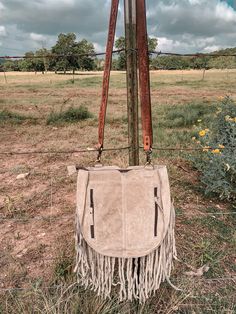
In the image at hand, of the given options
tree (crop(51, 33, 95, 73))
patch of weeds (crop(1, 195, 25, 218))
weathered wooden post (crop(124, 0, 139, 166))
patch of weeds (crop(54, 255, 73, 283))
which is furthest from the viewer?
patch of weeds (crop(1, 195, 25, 218))

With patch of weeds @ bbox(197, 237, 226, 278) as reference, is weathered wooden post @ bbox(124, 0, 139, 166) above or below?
above

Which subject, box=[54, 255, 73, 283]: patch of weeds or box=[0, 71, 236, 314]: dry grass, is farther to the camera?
box=[54, 255, 73, 283]: patch of weeds

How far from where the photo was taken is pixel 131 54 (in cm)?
147

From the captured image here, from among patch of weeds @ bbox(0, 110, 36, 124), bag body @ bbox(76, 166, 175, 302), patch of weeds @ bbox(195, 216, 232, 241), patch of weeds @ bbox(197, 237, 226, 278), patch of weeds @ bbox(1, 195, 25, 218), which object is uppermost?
bag body @ bbox(76, 166, 175, 302)

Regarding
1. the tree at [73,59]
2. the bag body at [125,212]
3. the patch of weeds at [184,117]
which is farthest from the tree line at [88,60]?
the patch of weeds at [184,117]

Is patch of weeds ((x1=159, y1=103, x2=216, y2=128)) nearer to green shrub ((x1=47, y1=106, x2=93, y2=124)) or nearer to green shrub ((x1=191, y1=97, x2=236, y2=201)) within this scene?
green shrub ((x1=47, y1=106, x2=93, y2=124))

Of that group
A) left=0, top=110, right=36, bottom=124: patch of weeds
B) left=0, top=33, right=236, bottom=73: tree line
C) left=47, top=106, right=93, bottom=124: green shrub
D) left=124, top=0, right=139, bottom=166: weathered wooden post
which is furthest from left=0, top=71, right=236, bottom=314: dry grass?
left=0, top=110, right=36, bottom=124: patch of weeds

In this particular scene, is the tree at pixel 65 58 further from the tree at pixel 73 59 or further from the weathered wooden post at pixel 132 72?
the weathered wooden post at pixel 132 72

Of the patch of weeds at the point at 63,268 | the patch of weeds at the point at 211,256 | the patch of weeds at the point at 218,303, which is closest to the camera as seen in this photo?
the patch of weeds at the point at 218,303

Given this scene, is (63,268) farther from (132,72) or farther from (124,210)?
(132,72)

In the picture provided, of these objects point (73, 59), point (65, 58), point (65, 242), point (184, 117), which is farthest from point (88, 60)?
point (184, 117)

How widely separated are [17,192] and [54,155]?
1.31 m

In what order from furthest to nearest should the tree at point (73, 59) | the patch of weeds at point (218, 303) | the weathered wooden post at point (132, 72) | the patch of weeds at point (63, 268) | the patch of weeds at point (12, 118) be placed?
the patch of weeds at point (12, 118), the tree at point (73, 59), the patch of weeds at point (63, 268), the patch of weeds at point (218, 303), the weathered wooden post at point (132, 72)

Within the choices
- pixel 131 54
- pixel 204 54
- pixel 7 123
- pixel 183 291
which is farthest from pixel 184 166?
pixel 7 123
